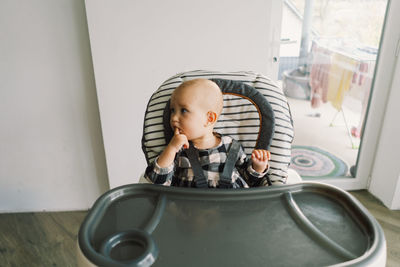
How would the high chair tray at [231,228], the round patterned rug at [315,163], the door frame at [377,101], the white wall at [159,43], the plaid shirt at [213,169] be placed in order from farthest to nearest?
the round patterned rug at [315,163], the door frame at [377,101], the white wall at [159,43], the plaid shirt at [213,169], the high chair tray at [231,228]

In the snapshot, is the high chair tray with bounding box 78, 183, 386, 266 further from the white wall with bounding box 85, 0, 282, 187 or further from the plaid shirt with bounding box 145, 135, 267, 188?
the white wall with bounding box 85, 0, 282, 187

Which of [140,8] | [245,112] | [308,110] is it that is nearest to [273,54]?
[308,110]

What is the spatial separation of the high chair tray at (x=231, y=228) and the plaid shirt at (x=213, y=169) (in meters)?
0.12

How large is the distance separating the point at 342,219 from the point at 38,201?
71.7 inches

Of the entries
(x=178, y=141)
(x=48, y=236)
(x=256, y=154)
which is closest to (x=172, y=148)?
(x=178, y=141)

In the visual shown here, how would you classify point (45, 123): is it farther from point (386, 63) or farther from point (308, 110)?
point (386, 63)

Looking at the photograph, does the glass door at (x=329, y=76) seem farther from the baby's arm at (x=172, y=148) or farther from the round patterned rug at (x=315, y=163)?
the baby's arm at (x=172, y=148)

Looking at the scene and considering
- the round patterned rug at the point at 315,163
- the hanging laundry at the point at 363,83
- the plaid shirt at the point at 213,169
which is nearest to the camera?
the plaid shirt at the point at 213,169

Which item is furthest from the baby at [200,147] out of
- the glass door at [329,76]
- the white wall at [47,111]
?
the glass door at [329,76]

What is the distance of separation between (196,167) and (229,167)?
104 mm

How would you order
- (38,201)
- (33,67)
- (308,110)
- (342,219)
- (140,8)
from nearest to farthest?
(342,219)
(140,8)
(33,67)
(38,201)
(308,110)

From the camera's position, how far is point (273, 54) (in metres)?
1.84

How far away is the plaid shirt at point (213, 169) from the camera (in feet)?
3.46

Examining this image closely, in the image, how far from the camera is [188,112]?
0.96m
